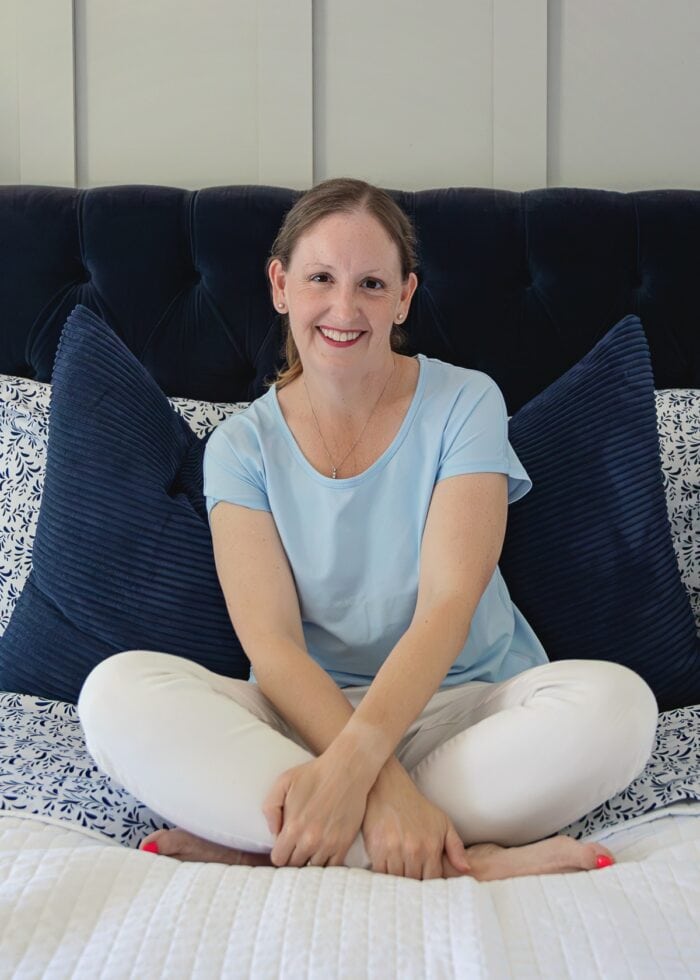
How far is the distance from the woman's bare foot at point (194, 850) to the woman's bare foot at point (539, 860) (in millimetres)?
217

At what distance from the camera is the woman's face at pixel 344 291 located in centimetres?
153

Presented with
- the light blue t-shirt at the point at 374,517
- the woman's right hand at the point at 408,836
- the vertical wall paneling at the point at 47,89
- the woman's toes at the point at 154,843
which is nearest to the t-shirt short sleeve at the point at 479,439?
the light blue t-shirt at the point at 374,517

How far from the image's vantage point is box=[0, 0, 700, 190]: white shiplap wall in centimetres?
226

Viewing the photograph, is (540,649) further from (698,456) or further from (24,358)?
(24,358)

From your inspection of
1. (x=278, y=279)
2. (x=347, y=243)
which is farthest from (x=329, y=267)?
(x=278, y=279)

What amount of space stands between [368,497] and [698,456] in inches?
23.2

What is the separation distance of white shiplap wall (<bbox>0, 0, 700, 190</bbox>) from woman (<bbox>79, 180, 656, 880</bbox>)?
694 millimetres

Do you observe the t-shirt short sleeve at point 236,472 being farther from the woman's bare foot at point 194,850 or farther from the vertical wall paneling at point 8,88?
the vertical wall paneling at point 8,88

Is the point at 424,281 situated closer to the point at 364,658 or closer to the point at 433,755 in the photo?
the point at 364,658

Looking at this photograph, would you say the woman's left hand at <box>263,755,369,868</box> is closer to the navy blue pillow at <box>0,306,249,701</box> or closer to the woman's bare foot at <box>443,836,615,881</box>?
the woman's bare foot at <box>443,836,615,881</box>

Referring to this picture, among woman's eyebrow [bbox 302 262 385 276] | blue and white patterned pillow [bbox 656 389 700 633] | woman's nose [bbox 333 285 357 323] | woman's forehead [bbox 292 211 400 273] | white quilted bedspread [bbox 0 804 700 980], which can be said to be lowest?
white quilted bedspread [bbox 0 804 700 980]

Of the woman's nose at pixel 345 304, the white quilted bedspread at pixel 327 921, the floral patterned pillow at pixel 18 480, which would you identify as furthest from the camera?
the floral patterned pillow at pixel 18 480

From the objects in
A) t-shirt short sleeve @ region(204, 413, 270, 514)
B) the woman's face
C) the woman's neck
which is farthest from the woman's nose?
t-shirt short sleeve @ region(204, 413, 270, 514)

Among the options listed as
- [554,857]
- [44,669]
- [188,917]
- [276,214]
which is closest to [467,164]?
[276,214]
